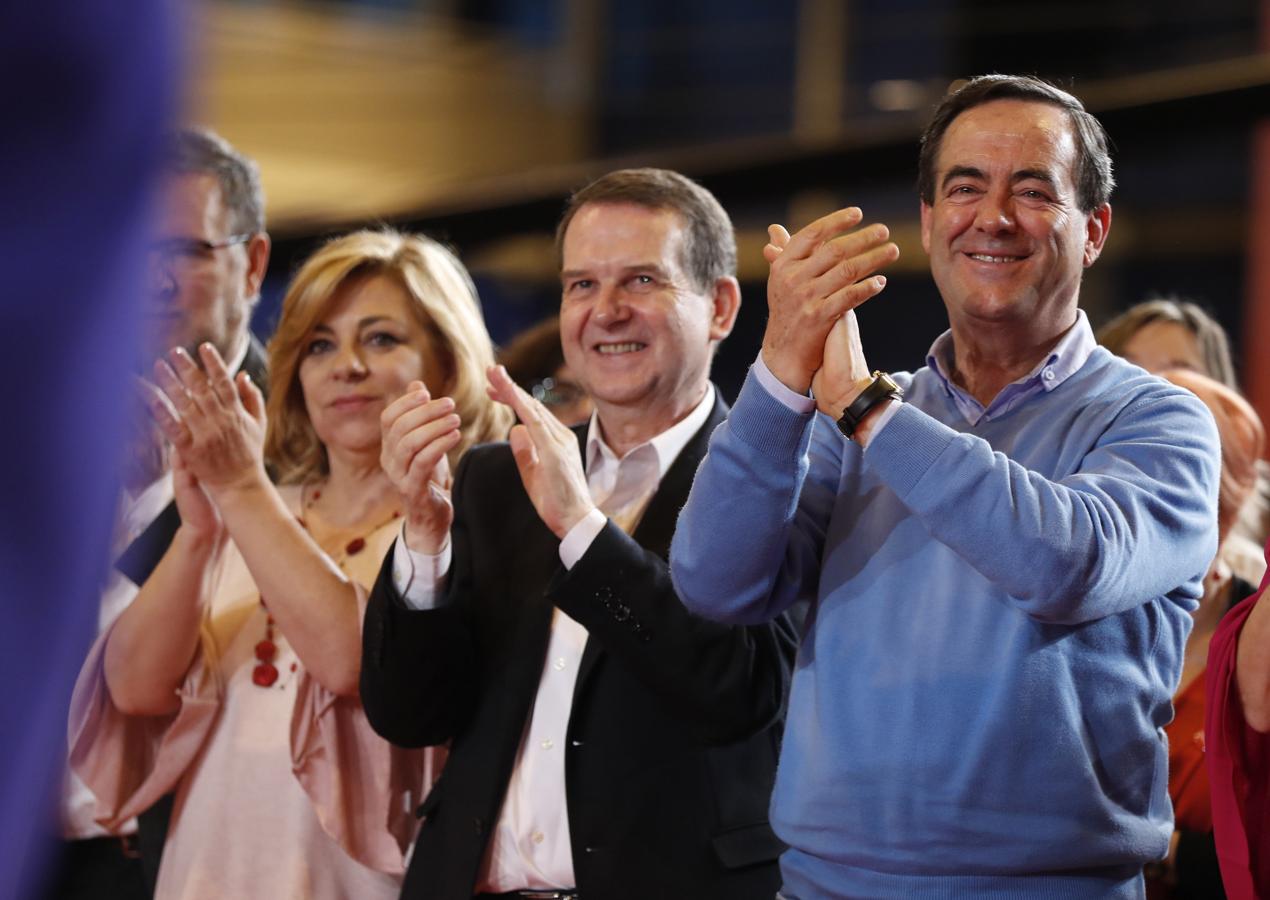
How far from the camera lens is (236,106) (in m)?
9.52

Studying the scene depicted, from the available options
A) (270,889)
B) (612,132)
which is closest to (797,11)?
(612,132)

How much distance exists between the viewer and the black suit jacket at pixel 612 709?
6.06ft

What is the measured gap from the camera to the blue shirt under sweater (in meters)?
1.44

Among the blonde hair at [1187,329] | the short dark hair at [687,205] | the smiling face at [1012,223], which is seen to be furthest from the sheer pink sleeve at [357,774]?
the blonde hair at [1187,329]

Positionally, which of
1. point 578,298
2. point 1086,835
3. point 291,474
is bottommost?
point 1086,835

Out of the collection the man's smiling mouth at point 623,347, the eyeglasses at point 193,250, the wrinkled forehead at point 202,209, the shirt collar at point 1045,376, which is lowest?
the shirt collar at point 1045,376

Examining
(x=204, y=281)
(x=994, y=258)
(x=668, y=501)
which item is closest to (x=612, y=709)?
(x=668, y=501)

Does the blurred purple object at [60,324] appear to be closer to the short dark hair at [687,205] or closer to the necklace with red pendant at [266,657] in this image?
the short dark hair at [687,205]

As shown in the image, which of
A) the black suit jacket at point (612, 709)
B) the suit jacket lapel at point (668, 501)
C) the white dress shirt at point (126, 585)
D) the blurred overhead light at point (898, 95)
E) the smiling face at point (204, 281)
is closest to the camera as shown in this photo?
the black suit jacket at point (612, 709)

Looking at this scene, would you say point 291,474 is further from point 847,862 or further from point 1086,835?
point 1086,835

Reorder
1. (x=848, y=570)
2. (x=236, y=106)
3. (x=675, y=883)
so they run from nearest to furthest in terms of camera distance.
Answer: (x=848, y=570) < (x=675, y=883) < (x=236, y=106)

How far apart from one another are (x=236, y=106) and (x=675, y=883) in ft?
28.0

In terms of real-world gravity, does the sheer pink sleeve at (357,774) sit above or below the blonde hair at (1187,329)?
below

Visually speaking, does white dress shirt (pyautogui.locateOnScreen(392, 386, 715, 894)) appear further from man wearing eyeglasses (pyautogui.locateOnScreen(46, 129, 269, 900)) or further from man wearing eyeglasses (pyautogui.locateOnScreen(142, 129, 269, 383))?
man wearing eyeglasses (pyautogui.locateOnScreen(142, 129, 269, 383))
